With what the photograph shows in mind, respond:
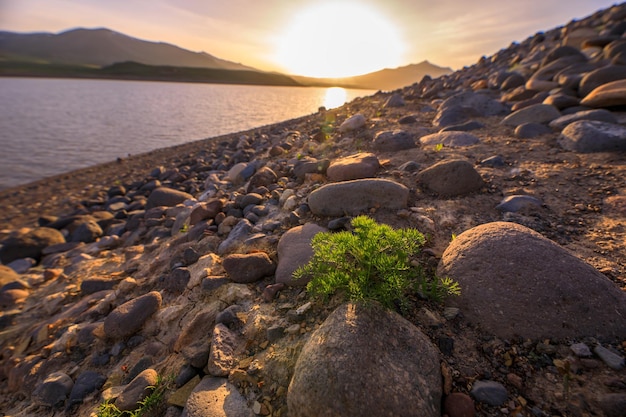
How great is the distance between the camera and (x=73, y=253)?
712 centimetres

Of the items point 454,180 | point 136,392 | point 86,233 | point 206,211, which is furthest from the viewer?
point 86,233

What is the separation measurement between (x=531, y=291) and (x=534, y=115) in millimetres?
6256

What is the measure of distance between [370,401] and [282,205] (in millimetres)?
3538

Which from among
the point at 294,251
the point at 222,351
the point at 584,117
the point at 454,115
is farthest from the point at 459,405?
the point at 454,115

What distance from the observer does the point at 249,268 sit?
3.46 meters

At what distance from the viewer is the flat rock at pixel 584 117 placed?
541cm

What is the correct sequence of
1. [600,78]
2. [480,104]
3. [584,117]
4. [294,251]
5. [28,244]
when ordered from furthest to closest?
[480,104]
[28,244]
[600,78]
[584,117]
[294,251]

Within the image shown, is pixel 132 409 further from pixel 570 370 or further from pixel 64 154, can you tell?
pixel 64 154

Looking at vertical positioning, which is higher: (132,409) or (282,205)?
(282,205)

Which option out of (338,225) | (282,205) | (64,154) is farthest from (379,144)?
(64,154)

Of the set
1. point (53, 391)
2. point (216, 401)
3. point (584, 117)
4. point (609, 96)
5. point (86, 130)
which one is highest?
point (609, 96)

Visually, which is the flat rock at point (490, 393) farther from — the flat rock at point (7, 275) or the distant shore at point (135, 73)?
the distant shore at point (135, 73)

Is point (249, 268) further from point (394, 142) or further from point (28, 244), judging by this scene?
point (28, 244)

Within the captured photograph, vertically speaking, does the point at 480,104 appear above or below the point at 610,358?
above
